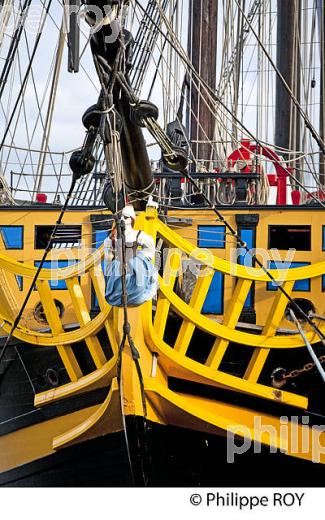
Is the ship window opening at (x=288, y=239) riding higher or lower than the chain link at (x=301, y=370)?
higher

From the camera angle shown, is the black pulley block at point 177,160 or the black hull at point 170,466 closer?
the black pulley block at point 177,160

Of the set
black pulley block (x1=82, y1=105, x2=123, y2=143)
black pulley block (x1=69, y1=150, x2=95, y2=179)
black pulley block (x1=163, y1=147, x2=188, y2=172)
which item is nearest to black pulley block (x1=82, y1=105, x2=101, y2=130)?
black pulley block (x1=82, y1=105, x2=123, y2=143)

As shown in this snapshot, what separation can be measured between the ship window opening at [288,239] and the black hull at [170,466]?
229cm

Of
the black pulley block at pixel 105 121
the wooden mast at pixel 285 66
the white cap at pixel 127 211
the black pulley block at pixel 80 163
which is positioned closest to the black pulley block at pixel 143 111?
the black pulley block at pixel 105 121

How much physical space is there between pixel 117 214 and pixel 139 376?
5.32ft

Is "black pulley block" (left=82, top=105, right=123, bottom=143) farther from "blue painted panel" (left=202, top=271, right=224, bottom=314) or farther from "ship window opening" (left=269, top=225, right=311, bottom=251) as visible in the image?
"ship window opening" (left=269, top=225, right=311, bottom=251)

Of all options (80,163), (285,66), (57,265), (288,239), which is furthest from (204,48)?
(80,163)

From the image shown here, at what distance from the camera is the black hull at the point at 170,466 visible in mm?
7770

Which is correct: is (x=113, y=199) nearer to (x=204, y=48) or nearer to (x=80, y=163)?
(x=80, y=163)

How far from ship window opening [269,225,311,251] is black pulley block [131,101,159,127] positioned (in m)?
3.50

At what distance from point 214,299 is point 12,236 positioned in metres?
2.20

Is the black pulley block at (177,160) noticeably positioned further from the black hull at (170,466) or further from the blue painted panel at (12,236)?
the blue painted panel at (12,236)

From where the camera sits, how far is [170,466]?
317 inches

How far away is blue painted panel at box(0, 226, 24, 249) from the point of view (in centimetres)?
912
